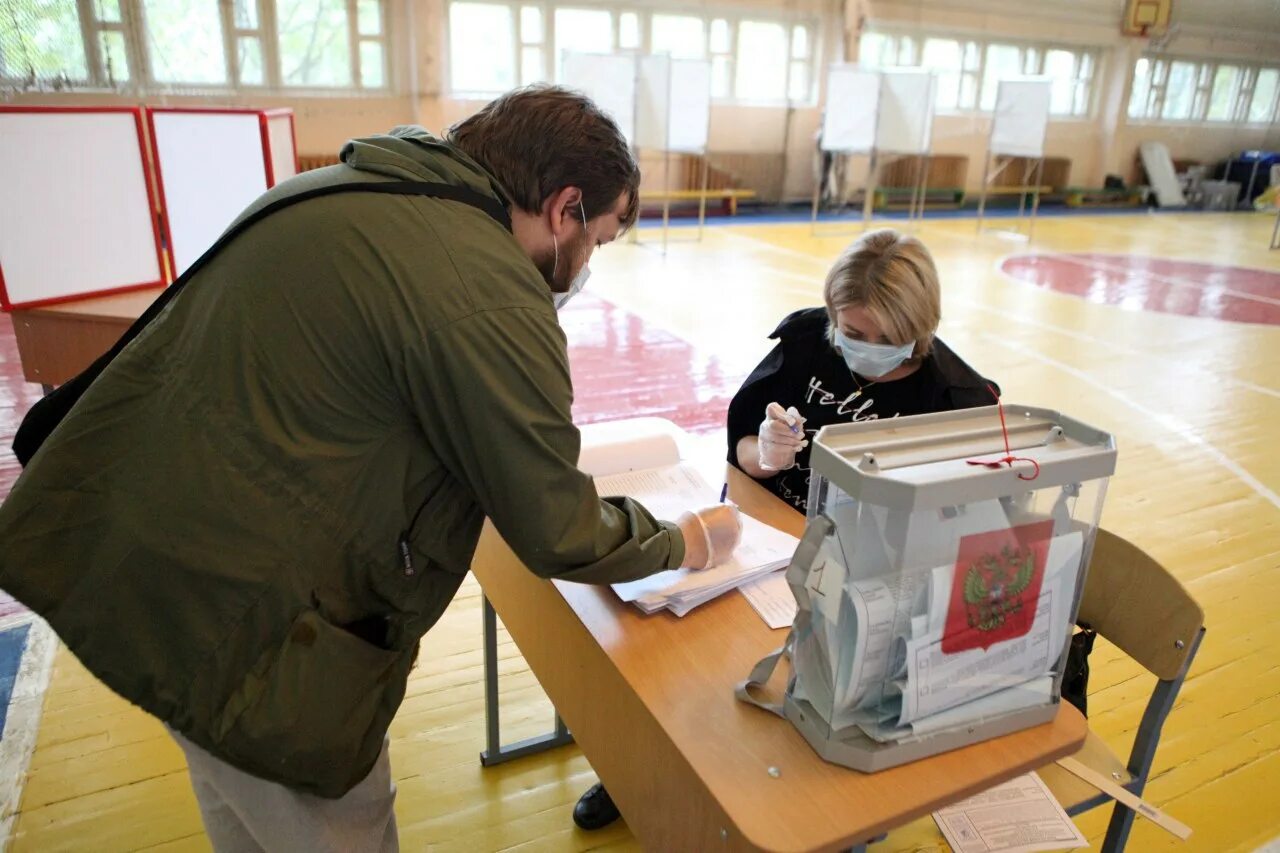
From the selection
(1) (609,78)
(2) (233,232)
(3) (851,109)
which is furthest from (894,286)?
(3) (851,109)

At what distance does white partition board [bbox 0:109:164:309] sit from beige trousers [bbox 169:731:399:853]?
7.70 feet

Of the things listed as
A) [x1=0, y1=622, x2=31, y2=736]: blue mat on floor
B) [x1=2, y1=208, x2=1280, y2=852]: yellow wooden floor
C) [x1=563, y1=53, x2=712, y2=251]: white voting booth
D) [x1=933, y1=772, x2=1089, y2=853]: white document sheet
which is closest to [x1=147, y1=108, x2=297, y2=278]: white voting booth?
[x1=0, y1=622, x2=31, y2=736]: blue mat on floor

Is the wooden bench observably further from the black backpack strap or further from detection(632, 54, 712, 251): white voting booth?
the black backpack strap

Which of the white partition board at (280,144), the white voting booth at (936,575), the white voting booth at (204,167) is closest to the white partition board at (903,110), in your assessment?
the white partition board at (280,144)

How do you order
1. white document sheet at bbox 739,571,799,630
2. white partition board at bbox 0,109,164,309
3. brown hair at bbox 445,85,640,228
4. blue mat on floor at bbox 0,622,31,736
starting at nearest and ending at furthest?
brown hair at bbox 445,85,640,228 < white document sheet at bbox 739,571,799,630 < blue mat on floor at bbox 0,622,31,736 < white partition board at bbox 0,109,164,309

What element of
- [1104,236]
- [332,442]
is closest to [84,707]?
[332,442]

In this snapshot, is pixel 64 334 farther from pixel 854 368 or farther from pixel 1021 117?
pixel 1021 117

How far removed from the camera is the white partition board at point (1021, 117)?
966 centimetres

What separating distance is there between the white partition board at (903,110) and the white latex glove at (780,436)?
28.2 ft

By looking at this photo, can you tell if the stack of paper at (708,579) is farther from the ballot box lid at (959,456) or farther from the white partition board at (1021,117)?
the white partition board at (1021,117)

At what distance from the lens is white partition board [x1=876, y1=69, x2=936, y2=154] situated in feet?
30.0

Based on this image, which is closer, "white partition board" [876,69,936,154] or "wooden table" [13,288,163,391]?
"wooden table" [13,288,163,391]

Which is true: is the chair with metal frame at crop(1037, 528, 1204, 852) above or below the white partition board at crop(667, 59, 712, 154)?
below

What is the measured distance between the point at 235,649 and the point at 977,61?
1344 cm
